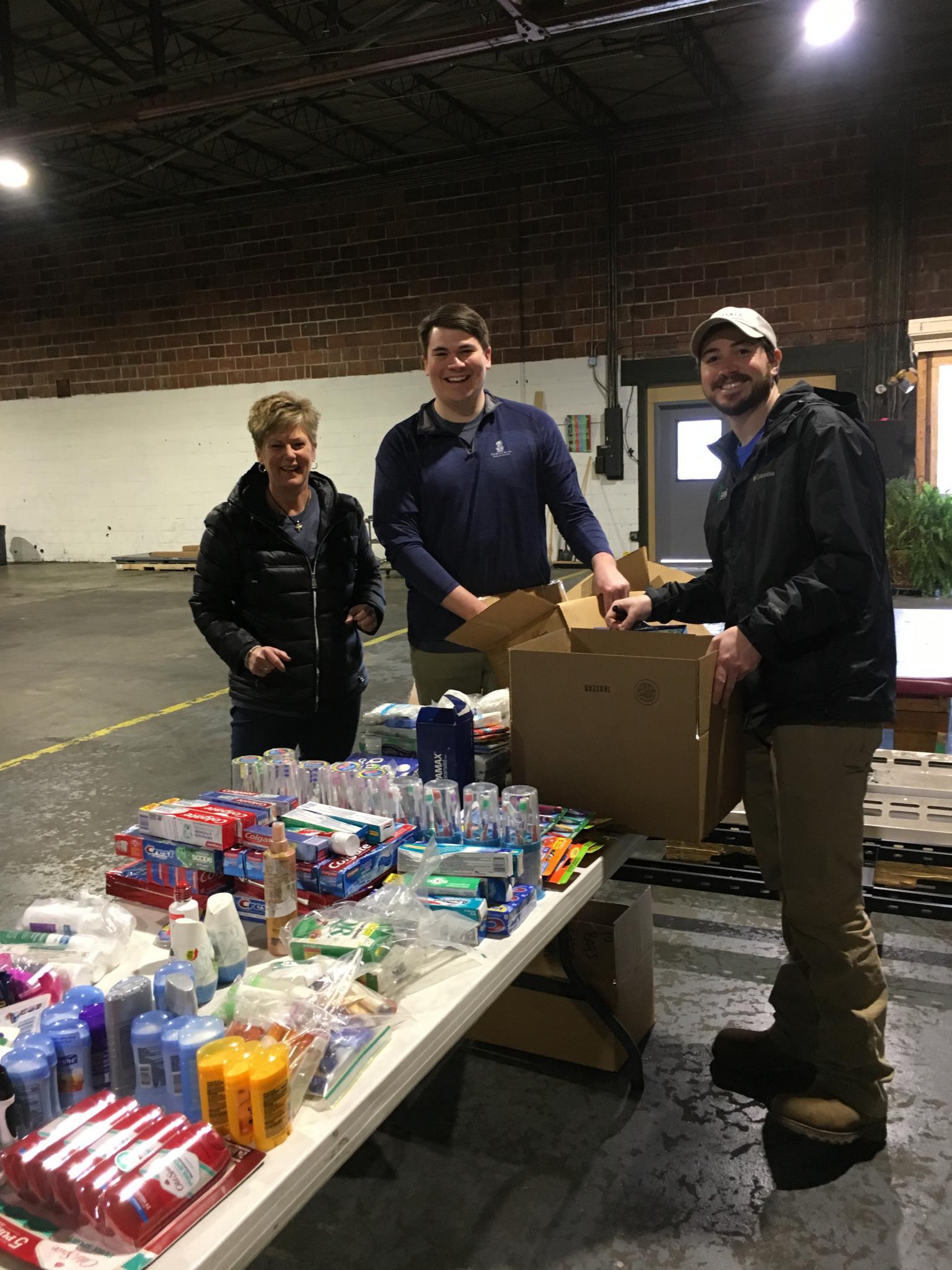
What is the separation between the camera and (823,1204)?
1.56 m

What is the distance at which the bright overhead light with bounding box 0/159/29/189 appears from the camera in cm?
711

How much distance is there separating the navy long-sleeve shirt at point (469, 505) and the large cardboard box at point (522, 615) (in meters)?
0.11

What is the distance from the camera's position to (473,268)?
962 cm

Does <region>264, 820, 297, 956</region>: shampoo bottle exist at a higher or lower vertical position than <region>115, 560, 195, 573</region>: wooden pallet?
lower

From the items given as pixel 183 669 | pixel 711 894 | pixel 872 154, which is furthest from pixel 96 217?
pixel 711 894

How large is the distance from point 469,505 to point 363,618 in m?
0.40

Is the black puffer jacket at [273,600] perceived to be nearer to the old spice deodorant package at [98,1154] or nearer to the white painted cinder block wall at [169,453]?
the old spice deodorant package at [98,1154]

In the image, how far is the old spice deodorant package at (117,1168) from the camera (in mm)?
764

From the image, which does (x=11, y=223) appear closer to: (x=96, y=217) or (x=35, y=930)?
(x=96, y=217)

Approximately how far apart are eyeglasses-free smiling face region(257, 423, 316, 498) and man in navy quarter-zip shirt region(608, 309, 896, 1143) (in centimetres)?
91

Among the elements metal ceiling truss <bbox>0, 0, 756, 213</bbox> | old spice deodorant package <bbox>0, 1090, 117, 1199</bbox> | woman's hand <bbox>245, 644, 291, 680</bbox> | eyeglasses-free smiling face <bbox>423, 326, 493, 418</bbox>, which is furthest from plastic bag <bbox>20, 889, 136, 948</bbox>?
metal ceiling truss <bbox>0, 0, 756, 213</bbox>

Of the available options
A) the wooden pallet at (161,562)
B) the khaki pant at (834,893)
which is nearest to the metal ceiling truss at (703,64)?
the khaki pant at (834,893)

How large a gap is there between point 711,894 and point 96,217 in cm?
1144

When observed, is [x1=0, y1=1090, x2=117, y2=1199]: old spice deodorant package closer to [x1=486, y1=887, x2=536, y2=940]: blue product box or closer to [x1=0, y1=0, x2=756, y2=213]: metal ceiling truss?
[x1=486, y1=887, x2=536, y2=940]: blue product box
